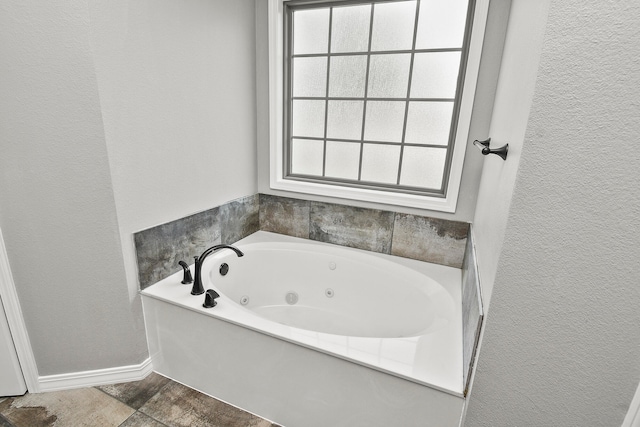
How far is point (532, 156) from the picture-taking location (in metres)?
0.85

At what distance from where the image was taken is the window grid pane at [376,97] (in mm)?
2008

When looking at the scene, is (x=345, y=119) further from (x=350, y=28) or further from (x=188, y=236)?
(x=188, y=236)

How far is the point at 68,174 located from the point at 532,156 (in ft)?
5.58

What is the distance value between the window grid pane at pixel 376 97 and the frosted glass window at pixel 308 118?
16 millimetres

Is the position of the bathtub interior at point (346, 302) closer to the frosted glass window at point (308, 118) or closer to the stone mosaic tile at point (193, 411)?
the stone mosaic tile at point (193, 411)

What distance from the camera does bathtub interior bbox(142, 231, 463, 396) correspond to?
1.33m

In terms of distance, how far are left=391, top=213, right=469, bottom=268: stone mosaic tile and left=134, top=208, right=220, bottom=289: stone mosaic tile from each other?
1178 millimetres

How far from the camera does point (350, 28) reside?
6.93 ft

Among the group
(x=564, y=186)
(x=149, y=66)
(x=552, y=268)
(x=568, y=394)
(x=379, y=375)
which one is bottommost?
(x=379, y=375)

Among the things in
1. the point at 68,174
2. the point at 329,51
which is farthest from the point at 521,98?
the point at 68,174

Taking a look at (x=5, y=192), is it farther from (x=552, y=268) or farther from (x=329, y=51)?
(x=552, y=268)

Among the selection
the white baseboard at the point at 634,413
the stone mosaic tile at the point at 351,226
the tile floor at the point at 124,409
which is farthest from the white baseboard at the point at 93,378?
the white baseboard at the point at 634,413

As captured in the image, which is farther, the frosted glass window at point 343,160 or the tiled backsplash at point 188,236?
the frosted glass window at point 343,160

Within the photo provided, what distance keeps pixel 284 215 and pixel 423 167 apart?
3.39 feet
